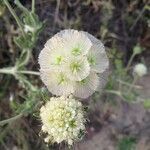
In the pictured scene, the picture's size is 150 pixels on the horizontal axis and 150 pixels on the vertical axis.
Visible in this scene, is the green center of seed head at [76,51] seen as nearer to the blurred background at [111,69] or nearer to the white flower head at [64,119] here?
the white flower head at [64,119]

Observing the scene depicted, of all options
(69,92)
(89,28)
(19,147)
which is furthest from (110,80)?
(69,92)

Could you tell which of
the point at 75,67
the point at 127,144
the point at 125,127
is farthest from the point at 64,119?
the point at 125,127

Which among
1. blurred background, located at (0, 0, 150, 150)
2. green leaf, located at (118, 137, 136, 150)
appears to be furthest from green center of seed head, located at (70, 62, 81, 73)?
green leaf, located at (118, 137, 136, 150)

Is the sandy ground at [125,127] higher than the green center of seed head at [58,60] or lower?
lower

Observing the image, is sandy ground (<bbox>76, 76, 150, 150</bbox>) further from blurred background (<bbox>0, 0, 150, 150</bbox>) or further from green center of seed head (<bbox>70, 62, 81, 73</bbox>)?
green center of seed head (<bbox>70, 62, 81, 73</bbox>)

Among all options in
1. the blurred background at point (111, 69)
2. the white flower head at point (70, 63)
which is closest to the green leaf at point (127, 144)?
the blurred background at point (111, 69)

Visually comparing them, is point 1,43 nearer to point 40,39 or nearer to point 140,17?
point 40,39
